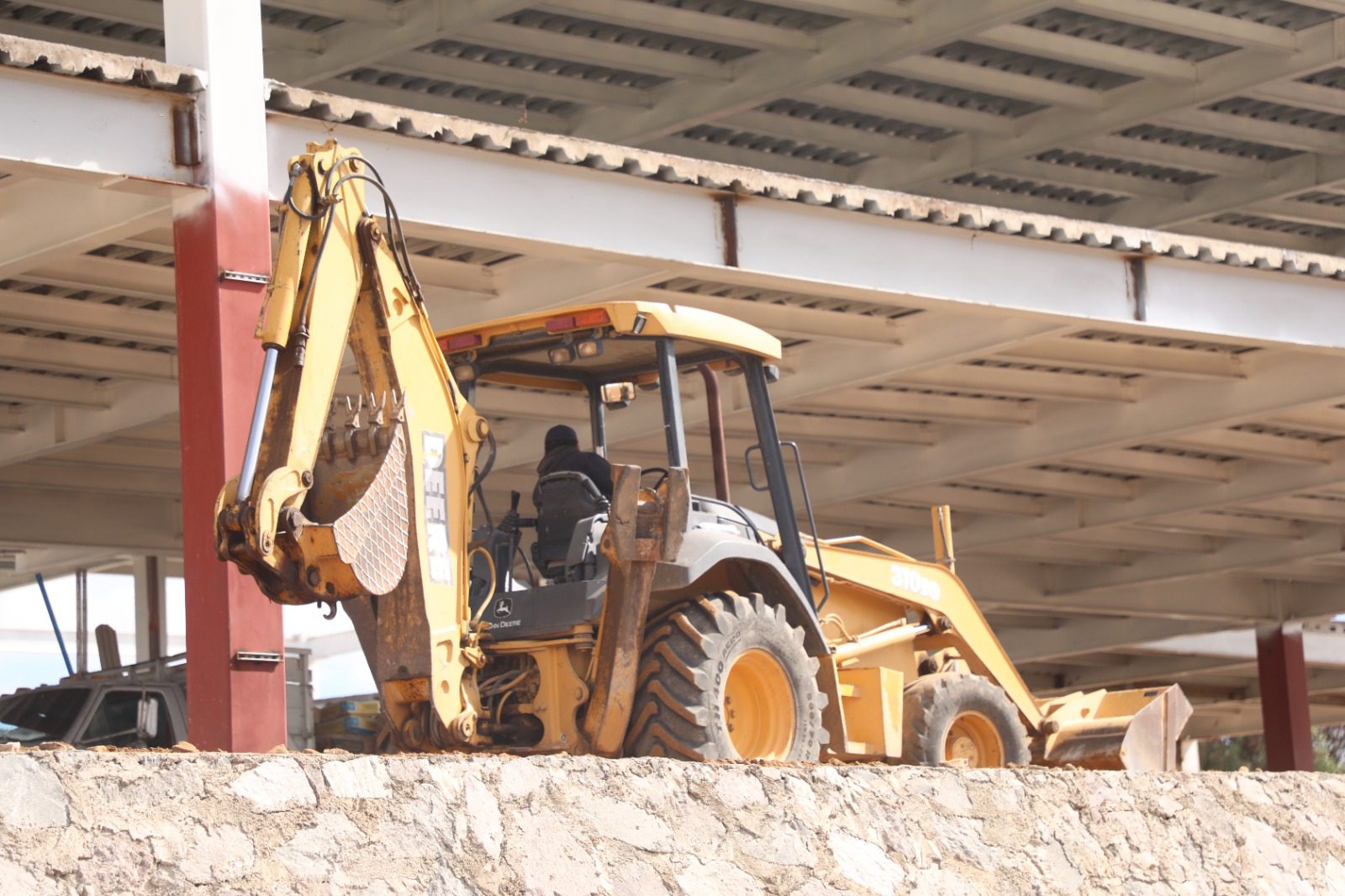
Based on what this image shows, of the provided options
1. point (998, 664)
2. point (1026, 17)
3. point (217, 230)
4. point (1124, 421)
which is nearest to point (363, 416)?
point (217, 230)

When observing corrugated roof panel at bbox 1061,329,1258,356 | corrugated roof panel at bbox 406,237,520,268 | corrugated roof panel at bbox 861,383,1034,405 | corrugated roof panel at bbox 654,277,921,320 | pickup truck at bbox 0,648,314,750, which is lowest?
pickup truck at bbox 0,648,314,750

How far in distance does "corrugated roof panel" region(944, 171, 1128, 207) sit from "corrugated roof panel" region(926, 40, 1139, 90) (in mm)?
1874

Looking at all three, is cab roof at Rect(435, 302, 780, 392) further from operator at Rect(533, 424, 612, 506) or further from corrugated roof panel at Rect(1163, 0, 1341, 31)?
corrugated roof panel at Rect(1163, 0, 1341, 31)

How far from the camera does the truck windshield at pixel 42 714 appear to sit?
15758 mm

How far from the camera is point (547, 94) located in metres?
17.7

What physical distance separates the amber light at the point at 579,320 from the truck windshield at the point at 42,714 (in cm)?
785

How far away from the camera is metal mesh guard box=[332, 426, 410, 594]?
27.1 ft

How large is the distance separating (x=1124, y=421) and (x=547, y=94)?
654 centimetres

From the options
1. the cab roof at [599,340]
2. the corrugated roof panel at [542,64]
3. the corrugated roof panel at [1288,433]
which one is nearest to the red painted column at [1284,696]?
the corrugated roof panel at [1288,433]

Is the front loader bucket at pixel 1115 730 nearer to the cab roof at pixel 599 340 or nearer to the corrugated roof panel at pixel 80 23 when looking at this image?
the cab roof at pixel 599 340

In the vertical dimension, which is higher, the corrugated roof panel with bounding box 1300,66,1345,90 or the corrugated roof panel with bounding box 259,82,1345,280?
the corrugated roof panel with bounding box 1300,66,1345,90

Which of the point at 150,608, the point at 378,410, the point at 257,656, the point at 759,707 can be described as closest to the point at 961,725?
the point at 759,707

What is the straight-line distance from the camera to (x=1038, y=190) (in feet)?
67.7

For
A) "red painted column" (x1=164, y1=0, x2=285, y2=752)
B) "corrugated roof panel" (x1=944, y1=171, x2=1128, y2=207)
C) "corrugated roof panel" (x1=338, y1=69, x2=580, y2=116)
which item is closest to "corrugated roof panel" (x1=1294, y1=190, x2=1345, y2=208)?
"corrugated roof panel" (x1=944, y1=171, x2=1128, y2=207)
